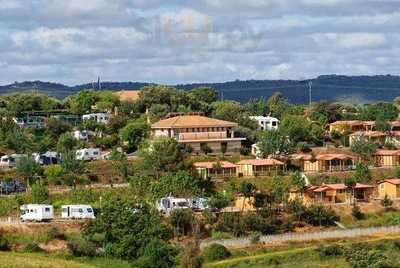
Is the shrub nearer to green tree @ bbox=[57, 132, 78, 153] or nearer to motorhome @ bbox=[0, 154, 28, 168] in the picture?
green tree @ bbox=[57, 132, 78, 153]

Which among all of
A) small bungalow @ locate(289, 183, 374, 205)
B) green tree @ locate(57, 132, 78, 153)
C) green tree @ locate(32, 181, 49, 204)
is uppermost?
green tree @ locate(57, 132, 78, 153)

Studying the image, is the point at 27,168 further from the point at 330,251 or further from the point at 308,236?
the point at 330,251

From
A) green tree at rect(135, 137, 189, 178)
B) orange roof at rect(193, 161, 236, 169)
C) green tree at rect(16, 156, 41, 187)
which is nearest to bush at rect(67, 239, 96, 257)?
green tree at rect(16, 156, 41, 187)

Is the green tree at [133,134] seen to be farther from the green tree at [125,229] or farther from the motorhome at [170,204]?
the green tree at [125,229]

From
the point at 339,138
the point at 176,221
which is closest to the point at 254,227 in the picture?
the point at 176,221

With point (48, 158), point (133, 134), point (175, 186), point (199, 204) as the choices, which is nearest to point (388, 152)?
point (133, 134)

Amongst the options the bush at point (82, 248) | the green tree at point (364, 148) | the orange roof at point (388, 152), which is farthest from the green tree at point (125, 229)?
the orange roof at point (388, 152)
